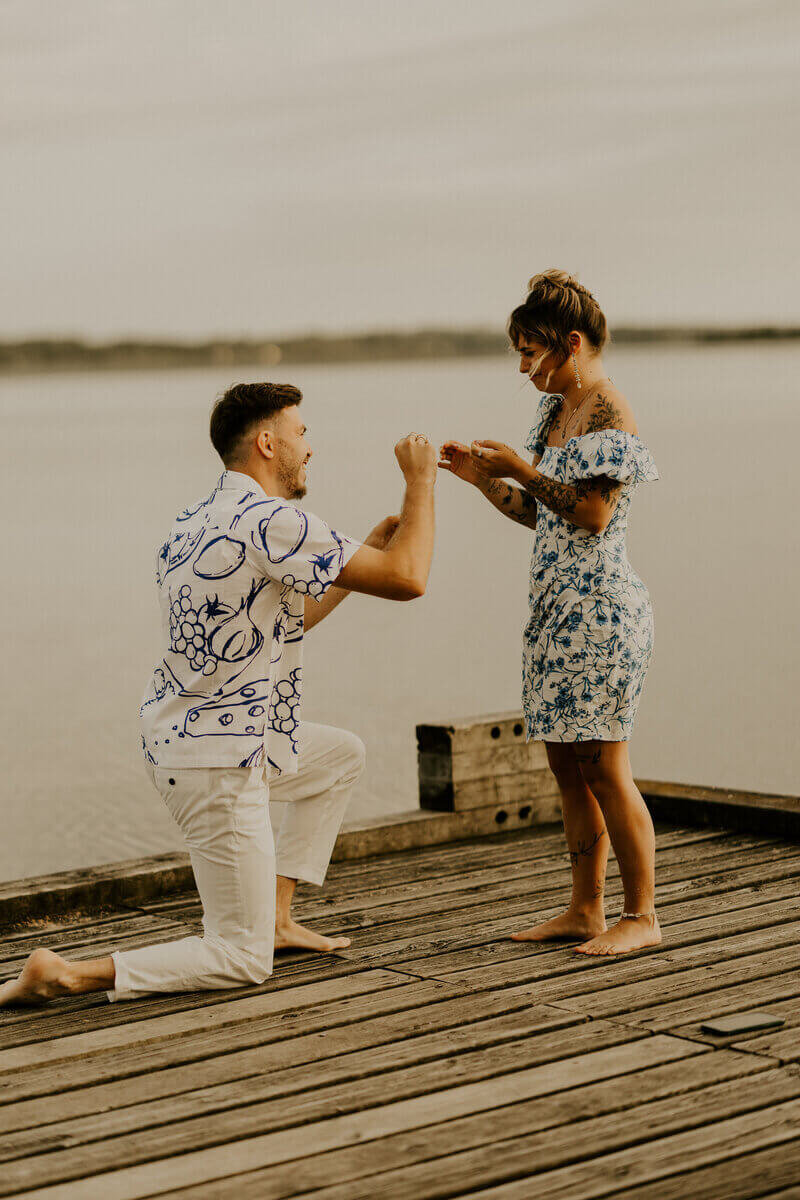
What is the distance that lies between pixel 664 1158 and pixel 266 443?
1.92 m

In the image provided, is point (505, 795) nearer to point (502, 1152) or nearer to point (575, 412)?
point (575, 412)

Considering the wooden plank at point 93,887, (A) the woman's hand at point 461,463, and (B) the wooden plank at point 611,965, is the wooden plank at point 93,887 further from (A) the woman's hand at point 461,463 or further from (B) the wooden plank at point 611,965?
(A) the woman's hand at point 461,463

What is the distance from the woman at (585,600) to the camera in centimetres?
396

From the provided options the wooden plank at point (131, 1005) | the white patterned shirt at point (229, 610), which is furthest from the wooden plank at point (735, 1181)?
the white patterned shirt at point (229, 610)

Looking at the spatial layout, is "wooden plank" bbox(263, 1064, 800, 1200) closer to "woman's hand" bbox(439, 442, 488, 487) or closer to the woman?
the woman

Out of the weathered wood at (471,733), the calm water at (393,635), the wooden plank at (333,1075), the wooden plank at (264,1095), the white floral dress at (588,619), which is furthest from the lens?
the calm water at (393,635)

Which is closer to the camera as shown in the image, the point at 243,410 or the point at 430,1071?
the point at 430,1071

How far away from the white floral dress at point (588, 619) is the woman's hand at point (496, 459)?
120mm

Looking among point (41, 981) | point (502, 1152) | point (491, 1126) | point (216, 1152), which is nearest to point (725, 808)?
point (41, 981)

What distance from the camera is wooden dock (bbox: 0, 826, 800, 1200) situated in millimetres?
2709

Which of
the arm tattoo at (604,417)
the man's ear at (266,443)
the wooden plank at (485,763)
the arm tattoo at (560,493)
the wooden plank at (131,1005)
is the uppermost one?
the arm tattoo at (604,417)

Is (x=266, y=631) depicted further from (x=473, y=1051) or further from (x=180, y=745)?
(x=473, y=1051)

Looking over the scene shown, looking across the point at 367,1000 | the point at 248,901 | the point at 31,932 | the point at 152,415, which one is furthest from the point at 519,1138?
the point at 152,415

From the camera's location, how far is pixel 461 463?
411 cm
